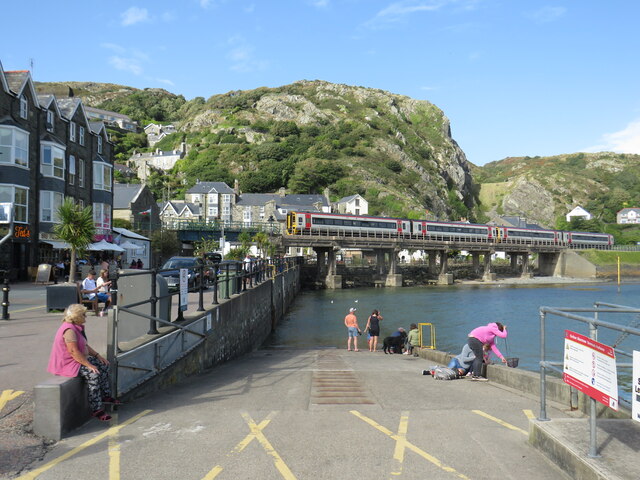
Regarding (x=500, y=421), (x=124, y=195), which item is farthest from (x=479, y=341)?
(x=124, y=195)

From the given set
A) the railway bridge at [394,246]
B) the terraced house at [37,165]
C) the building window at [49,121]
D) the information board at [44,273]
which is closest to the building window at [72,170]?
the terraced house at [37,165]

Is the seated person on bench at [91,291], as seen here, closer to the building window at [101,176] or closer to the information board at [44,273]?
the information board at [44,273]

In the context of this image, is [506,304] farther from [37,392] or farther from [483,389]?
[37,392]

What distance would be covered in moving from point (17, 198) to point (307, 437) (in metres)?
29.6

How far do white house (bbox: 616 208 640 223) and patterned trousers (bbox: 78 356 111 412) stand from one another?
6666 inches

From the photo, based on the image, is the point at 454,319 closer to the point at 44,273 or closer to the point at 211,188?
the point at 44,273

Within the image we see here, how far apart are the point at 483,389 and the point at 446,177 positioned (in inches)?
6876

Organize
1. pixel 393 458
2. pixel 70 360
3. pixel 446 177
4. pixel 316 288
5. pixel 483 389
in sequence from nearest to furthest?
1. pixel 393 458
2. pixel 70 360
3. pixel 483 389
4. pixel 316 288
5. pixel 446 177

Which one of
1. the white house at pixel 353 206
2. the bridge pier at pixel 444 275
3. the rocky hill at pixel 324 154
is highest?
the rocky hill at pixel 324 154

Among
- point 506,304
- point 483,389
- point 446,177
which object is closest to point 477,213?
point 446,177

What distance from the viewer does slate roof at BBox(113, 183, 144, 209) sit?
6150cm

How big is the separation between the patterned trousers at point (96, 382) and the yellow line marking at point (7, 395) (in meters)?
1.16

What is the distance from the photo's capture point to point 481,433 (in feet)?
20.2

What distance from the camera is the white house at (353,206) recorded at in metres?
112
